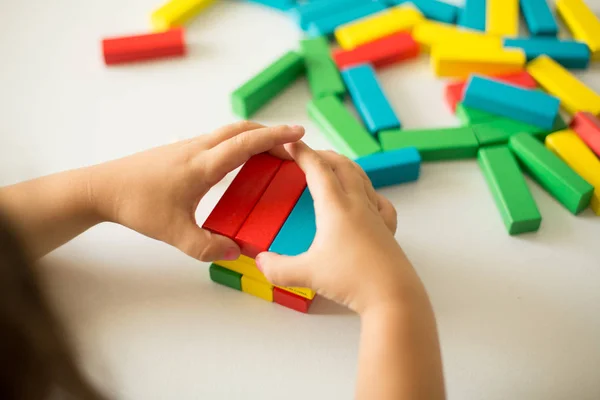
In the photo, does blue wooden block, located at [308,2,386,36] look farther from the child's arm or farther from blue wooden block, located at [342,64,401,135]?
the child's arm

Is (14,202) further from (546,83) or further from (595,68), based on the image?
(595,68)

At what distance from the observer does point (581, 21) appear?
1279 millimetres

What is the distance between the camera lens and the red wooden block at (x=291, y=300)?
855mm

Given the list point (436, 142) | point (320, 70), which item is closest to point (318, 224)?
point (436, 142)

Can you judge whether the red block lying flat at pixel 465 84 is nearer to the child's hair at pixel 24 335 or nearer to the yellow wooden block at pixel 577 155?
the yellow wooden block at pixel 577 155

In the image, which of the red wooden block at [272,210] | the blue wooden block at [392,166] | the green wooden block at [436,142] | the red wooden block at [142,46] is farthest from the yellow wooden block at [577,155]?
the red wooden block at [142,46]

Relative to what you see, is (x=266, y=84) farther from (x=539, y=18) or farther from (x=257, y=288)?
(x=539, y=18)

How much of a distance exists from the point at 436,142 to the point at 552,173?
0.63 feet

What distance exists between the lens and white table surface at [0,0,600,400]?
32.2 inches

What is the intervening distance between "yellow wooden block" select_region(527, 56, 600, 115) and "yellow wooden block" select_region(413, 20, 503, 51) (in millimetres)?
87

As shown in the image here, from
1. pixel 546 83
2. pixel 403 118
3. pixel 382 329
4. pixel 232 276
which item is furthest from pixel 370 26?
pixel 382 329

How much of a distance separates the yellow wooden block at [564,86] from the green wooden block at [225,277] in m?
0.69

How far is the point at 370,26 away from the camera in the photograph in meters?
1.27

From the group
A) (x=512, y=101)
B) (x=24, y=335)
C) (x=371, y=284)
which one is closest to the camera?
(x=24, y=335)
